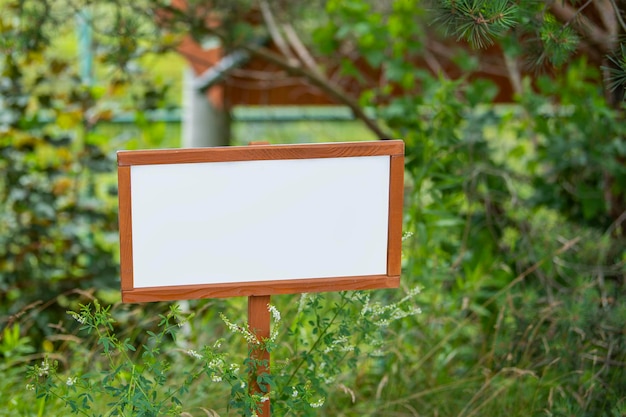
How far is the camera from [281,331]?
2.84 m

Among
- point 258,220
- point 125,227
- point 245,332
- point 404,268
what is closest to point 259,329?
point 245,332

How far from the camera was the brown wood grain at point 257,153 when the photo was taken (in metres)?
1.85

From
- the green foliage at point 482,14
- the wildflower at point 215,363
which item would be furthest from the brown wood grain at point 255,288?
the green foliage at point 482,14

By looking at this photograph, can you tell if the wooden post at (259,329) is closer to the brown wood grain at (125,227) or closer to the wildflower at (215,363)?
the wildflower at (215,363)

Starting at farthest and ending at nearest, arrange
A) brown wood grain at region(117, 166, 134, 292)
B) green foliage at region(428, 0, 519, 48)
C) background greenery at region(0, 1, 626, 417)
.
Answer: background greenery at region(0, 1, 626, 417), green foliage at region(428, 0, 519, 48), brown wood grain at region(117, 166, 134, 292)

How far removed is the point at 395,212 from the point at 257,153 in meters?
0.35

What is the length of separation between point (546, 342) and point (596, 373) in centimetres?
17

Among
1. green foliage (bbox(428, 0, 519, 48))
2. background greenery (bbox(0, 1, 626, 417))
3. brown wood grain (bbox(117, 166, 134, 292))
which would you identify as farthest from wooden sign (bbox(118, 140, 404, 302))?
green foliage (bbox(428, 0, 519, 48))

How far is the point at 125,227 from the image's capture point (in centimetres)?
187

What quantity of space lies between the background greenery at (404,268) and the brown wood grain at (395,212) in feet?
0.46

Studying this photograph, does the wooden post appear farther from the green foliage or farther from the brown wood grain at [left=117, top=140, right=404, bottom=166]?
the green foliage

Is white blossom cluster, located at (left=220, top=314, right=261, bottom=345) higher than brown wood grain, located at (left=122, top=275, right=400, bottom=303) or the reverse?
the reverse

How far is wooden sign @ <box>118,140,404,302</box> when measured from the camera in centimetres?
188

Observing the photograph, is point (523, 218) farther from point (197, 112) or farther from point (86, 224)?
point (197, 112)
